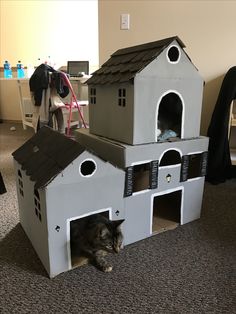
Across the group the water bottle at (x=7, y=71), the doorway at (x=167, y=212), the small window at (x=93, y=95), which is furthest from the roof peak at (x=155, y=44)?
the water bottle at (x=7, y=71)

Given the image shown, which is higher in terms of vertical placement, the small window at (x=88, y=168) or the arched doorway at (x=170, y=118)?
the arched doorway at (x=170, y=118)

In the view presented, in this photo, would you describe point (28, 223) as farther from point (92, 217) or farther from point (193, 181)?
point (193, 181)

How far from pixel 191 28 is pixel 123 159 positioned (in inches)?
56.5

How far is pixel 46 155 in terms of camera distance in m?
1.06

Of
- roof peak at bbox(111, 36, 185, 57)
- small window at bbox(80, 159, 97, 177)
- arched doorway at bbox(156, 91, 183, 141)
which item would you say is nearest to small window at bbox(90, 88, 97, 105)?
roof peak at bbox(111, 36, 185, 57)

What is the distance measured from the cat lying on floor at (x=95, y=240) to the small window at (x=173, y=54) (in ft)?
2.44

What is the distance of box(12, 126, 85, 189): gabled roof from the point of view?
92cm

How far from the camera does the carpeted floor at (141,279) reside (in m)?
0.86

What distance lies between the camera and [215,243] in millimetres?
1208

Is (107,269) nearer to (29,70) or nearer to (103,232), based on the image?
(103,232)

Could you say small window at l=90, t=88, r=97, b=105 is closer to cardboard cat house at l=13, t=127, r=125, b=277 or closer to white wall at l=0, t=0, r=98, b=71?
cardboard cat house at l=13, t=127, r=125, b=277

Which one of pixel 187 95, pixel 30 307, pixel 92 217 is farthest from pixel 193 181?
pixel 30 307

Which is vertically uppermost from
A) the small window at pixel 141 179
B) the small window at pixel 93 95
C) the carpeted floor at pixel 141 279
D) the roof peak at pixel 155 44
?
the roof peak at pixel 155 44

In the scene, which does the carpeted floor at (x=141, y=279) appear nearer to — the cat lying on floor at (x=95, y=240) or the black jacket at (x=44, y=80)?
the cat lying on floor at (x=95, y=240)
